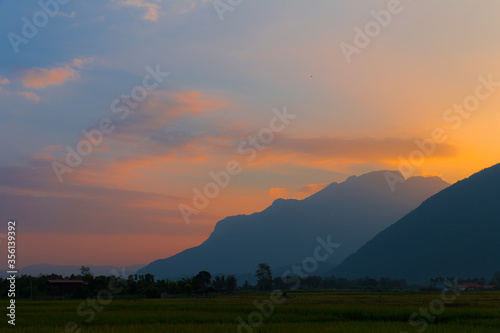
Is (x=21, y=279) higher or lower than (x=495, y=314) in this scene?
higher

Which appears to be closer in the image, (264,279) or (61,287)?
(61,287)

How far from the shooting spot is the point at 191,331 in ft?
85.4

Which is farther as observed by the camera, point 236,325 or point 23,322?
point 23,322

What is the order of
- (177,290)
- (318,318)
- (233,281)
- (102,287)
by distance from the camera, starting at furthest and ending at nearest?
(233,281)
(177,290)
(102,287)
(318,318)

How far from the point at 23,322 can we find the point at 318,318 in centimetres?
2014

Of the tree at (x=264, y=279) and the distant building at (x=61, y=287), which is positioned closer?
the distant building at (x=61, y=287)

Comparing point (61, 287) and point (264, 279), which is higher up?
point (61, 287)

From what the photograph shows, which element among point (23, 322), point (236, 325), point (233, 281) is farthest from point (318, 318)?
point (233, 281)

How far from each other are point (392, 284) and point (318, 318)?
175 meters

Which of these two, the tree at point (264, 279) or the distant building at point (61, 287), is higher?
the distant building at point (61, 287)

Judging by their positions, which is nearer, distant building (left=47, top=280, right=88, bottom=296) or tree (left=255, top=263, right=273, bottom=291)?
distant building (left=47, top=280, right=88, bottom=296)

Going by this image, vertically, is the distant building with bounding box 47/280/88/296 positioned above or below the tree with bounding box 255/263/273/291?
above

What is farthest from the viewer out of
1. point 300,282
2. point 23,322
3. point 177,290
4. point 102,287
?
point 300,282

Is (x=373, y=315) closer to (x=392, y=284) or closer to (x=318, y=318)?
(x=318, y=318)
